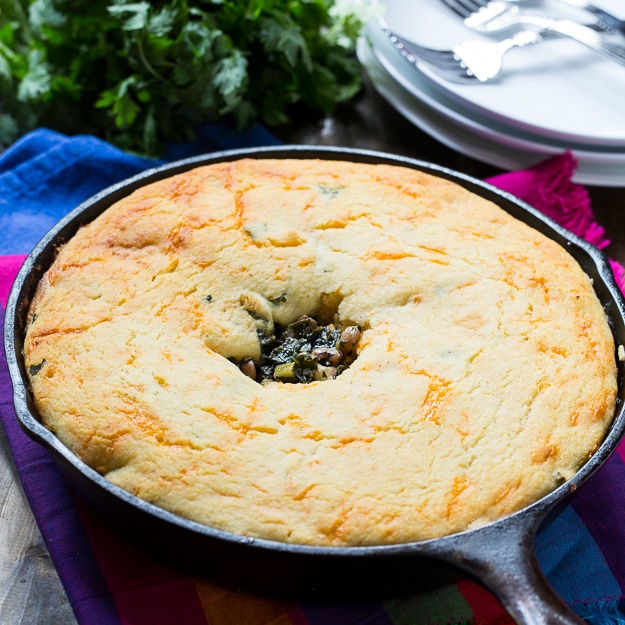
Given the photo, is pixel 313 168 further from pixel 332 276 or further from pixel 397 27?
pixel 397 27

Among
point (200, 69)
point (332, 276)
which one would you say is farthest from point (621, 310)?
point (200, 69)

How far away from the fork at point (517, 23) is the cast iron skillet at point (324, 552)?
6.73 ft

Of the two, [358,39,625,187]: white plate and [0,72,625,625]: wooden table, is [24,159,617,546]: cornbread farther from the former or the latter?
[358,39,625,187]: white plate

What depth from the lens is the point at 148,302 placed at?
85.9 inches

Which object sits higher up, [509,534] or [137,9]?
[137,9]

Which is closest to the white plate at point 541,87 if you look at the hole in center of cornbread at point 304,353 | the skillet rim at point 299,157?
the skillet rim at point 299,157

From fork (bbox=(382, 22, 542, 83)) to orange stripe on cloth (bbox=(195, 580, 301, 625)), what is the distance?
2387mm

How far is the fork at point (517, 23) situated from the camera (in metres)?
3.62

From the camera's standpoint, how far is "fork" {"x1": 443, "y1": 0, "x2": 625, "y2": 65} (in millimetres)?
3617

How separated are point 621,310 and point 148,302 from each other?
4.61 ft

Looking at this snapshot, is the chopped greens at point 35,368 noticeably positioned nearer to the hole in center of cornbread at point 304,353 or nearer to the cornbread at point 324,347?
the cornbread at point 324,347

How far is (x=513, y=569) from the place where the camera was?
5.31ft

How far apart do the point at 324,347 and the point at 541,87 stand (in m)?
2.12

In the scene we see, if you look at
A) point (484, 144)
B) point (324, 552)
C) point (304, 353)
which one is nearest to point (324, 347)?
point (304, 353)
